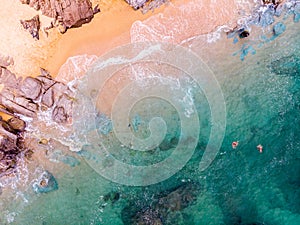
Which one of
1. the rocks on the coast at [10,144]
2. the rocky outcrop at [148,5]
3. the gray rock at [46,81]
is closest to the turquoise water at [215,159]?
the rocks on the coast at [10,144]

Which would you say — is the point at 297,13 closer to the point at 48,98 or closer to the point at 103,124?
the point at 103,124

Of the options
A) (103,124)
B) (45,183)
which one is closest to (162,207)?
(103,124)

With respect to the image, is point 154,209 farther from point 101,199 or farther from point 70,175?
point 70,175

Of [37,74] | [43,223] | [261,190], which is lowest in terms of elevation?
[43,223]

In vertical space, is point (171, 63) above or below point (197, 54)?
below

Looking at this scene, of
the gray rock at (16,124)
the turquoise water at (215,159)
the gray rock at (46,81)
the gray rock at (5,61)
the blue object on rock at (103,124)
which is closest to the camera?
the gray rock at (5,61)

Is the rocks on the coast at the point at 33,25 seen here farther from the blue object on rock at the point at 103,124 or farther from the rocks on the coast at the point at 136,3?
the blue object on rock at the point at 103,124

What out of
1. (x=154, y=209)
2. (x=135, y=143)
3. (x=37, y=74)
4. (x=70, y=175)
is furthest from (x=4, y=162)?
(x=154, y=209)
